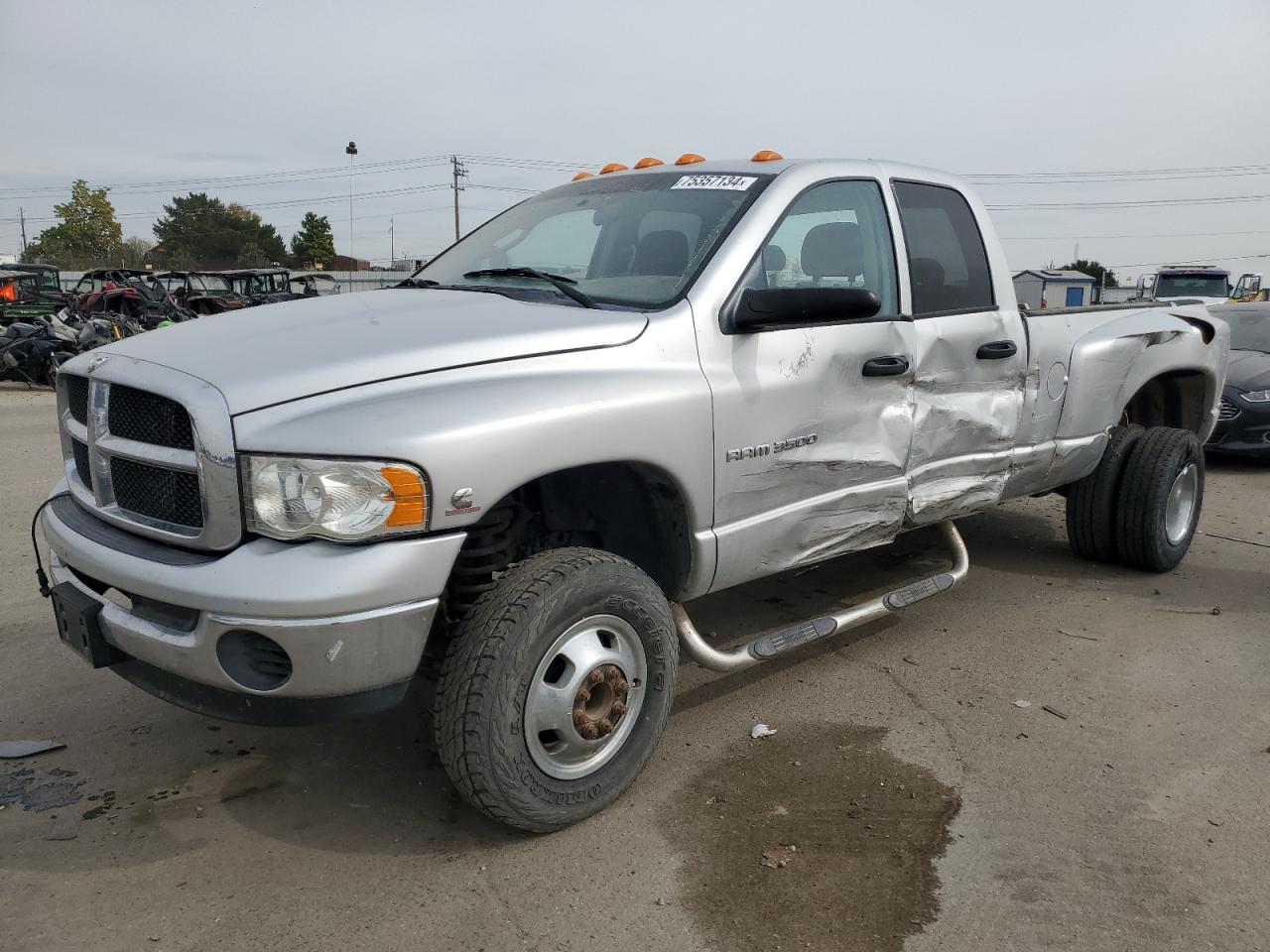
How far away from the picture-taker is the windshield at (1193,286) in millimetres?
24375

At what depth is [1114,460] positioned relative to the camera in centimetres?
515

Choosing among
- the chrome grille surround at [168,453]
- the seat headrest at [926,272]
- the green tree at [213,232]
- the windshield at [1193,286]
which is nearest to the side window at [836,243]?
the seat headrest at [926,272]

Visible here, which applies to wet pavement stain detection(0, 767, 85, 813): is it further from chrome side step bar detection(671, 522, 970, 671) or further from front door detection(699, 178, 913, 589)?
front door detection(699, 178, 913, 589)

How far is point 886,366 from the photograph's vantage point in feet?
11.5

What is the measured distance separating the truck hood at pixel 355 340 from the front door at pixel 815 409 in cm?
47

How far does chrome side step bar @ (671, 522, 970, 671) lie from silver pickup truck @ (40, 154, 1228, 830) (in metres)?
0.01

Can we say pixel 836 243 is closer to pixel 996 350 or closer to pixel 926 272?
pixel 926 272

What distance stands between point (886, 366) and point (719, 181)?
2.91 feet

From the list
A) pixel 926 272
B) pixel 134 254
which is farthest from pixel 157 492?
pixel 134 254

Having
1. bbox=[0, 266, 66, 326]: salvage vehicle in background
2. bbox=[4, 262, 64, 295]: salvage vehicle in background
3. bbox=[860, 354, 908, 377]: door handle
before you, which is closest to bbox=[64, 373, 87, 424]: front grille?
bbox=[860, 354, 908, 377]: door handle

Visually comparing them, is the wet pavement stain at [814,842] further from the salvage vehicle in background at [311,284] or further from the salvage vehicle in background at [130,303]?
the salvage vehicle in background at [311,284]

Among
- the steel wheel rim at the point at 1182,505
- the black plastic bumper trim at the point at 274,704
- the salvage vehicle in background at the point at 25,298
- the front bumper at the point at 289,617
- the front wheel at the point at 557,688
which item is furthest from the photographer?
the salvage vehicle in background at the point at 25,298

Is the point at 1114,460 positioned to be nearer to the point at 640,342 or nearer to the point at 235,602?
the point at 640,342

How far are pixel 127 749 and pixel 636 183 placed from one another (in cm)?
270
